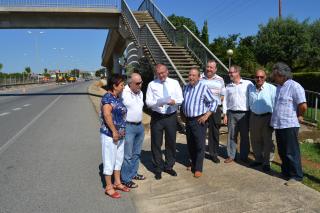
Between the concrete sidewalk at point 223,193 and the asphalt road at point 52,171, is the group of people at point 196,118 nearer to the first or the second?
the concrete sidewalk at point 223,193

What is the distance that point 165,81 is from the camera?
251 inches

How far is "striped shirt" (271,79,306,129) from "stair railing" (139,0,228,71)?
8563 mm

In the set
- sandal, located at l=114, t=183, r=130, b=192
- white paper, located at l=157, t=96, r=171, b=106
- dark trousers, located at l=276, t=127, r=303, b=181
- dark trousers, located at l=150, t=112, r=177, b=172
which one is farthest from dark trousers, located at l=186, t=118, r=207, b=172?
sandal, located at l=114, t=183, r=130, b=192

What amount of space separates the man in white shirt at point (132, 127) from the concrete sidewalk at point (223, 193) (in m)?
0.28

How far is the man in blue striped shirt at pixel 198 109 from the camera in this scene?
655 centimetres

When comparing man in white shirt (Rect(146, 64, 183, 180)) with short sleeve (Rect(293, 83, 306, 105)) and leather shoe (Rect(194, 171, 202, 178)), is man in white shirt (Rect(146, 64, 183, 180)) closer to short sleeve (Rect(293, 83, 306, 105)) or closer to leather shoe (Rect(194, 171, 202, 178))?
leather shoe (Rect(194, 171, 202, 178))

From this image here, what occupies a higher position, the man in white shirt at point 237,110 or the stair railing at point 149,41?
the stair railing at point 149,41

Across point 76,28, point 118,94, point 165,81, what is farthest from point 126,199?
point 76,28

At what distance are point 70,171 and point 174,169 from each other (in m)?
1.77

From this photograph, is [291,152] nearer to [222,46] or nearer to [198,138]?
[198,138]

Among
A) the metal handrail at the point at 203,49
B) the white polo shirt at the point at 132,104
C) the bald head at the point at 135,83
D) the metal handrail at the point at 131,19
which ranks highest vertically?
the metal handrail at the point at 131,19

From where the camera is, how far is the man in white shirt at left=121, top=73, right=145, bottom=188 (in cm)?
591

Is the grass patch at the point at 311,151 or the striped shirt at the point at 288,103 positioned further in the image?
the grass patch at the point at 311,151

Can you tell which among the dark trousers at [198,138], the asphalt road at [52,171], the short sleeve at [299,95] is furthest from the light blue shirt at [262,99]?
the asphalt road at [52,171]
